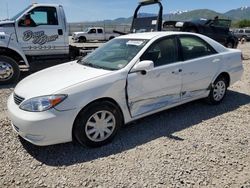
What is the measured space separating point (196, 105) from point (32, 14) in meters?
5.34

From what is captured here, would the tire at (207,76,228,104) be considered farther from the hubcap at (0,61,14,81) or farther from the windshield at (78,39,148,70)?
the hubcap at (0,61,14,81)

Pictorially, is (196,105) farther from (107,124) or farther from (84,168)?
(84,168)

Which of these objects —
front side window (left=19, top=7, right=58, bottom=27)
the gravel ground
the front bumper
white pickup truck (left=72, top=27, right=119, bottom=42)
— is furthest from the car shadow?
white pickup truck (left=72, top=27, right=119, bottom=42)

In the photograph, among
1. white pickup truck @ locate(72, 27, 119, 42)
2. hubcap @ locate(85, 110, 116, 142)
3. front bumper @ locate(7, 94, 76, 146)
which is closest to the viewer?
front bumper @ locate(7, 94, 76, 146)

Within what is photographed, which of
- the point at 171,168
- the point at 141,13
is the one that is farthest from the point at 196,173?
the point at 141,13

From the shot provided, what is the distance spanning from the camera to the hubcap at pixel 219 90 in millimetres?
5164

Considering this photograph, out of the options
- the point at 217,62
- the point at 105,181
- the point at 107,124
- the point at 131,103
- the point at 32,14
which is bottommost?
the point at 105,181

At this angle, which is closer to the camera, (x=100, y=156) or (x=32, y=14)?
(x=100, y=156)

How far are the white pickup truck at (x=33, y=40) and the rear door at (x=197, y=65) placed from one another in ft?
14.8

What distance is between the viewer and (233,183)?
2877 mm

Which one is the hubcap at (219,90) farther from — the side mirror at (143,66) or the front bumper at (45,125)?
the front bumper at (45,125)

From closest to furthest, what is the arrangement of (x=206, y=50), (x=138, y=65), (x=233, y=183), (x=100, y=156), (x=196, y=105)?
(x=233, y=183), (x=100, y=156), (x=138, y=65), (x=206, y=50), (x=196, y=105)

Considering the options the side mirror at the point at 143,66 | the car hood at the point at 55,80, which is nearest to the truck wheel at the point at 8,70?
the car hood at the point at 55,80

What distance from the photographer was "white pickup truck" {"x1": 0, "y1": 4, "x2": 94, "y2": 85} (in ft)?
22.7
